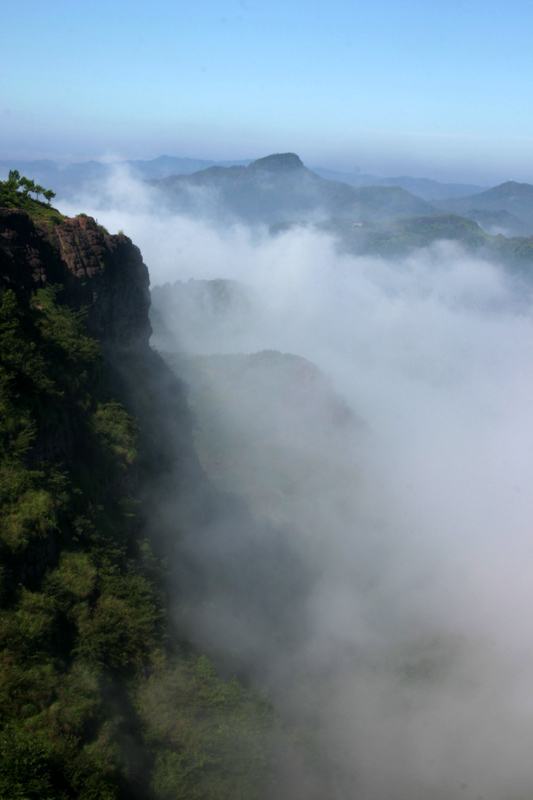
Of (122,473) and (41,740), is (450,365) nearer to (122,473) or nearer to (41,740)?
(122,473)

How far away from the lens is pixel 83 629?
779 inches

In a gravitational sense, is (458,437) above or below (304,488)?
below

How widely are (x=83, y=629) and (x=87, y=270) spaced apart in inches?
857

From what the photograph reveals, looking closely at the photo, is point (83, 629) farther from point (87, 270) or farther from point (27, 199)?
point (27, 199)

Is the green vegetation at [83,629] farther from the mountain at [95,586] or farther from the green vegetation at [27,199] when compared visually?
the green vegetation at [27,199]

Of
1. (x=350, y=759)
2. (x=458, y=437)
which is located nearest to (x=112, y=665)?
(x=350, y=759)

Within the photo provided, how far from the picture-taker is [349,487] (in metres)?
64.4

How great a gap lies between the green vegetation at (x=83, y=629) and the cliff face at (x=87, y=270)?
187 cm

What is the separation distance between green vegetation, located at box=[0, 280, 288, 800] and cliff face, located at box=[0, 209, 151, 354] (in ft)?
6.12

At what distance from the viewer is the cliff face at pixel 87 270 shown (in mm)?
25922

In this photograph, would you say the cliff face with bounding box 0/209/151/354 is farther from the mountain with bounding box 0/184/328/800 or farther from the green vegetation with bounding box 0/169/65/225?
the green vegetation with bounding box 0/169/65/225

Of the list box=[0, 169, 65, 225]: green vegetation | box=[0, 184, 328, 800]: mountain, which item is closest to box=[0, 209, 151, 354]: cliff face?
box=[0, 184, 328, 800]: mountain

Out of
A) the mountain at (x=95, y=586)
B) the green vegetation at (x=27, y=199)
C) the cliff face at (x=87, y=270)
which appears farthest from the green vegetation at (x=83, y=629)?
the green vegetation at (x=27, y=199)

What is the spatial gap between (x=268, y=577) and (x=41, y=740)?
2805 centimetres
